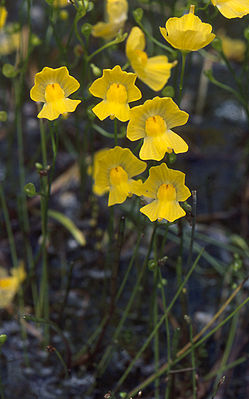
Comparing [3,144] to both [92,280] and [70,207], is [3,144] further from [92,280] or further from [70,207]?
[92,280]

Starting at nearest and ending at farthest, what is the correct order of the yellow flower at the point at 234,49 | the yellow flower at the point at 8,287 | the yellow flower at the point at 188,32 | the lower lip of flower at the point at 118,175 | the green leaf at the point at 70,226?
1. the yellow flower at the point at 188,32
2. the lower lip of flower at the point at 118,175
3. the yellow flower at the point at 8,287
4. the green leaf at the point at 70,226
5. the yellow flower at the point at 234,49

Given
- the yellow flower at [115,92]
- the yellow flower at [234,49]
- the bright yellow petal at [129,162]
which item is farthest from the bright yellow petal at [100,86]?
the yellow flower at [234,49]

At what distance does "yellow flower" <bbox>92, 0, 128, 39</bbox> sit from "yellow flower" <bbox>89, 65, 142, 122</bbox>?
0.32 m

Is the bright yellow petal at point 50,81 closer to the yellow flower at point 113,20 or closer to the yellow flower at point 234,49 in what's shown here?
the yellow flower at point 113,20

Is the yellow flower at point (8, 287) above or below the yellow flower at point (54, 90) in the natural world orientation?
below

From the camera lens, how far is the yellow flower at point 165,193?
88 centimetres

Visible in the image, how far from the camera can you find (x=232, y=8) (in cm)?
92

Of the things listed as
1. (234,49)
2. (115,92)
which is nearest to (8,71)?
(115,92)

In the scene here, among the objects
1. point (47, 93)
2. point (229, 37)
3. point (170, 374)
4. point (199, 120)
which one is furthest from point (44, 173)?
point (229, 37)

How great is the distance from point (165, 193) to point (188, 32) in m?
0.28

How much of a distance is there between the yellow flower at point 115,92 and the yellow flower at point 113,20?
322 millimetres

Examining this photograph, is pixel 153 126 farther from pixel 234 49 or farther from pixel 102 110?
pixel 234 49

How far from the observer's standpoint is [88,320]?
1314 millimetres

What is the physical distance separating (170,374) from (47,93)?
2.00 ft
